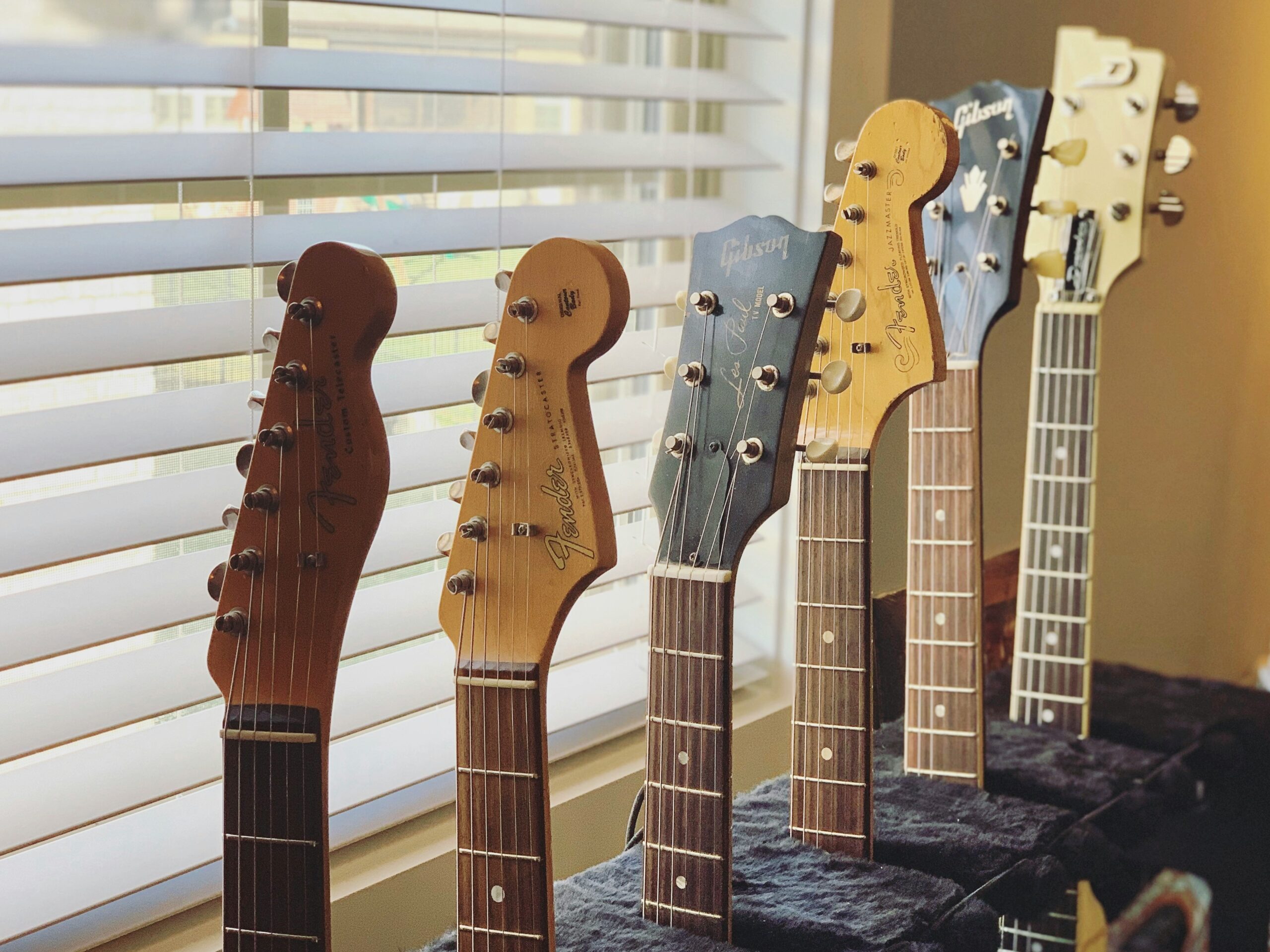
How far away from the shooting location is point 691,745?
3.17ft

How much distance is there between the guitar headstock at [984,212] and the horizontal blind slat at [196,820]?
0.48 m

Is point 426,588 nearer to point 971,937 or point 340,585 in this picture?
point 340,585

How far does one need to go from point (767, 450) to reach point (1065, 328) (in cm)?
61

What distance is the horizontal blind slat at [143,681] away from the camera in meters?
0.90

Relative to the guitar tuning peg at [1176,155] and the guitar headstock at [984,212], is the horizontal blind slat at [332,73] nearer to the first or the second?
the guitar headstock at [984,212]

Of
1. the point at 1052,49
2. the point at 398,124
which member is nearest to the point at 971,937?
the point at 398,124

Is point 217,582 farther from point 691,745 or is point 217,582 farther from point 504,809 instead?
point 691,745

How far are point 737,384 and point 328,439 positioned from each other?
292mm

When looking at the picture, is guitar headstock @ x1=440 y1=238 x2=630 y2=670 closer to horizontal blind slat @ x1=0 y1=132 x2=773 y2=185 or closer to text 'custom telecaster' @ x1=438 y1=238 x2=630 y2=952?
text 'custom telecaster' @ x1=438 y1=238 x2=630 y2=952

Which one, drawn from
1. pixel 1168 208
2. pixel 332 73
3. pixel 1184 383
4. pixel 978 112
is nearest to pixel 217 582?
pixel 332 73

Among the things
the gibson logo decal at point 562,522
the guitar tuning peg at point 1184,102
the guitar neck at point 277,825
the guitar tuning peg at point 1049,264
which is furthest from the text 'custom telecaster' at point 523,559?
the guitar tuning peg at point 1184,102

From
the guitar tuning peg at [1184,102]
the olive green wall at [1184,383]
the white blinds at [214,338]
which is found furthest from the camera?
the olive green wall at [1184,383]

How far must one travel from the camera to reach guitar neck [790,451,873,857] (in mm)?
1051

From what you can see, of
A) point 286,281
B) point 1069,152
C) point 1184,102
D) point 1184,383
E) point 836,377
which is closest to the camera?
point 286,281
